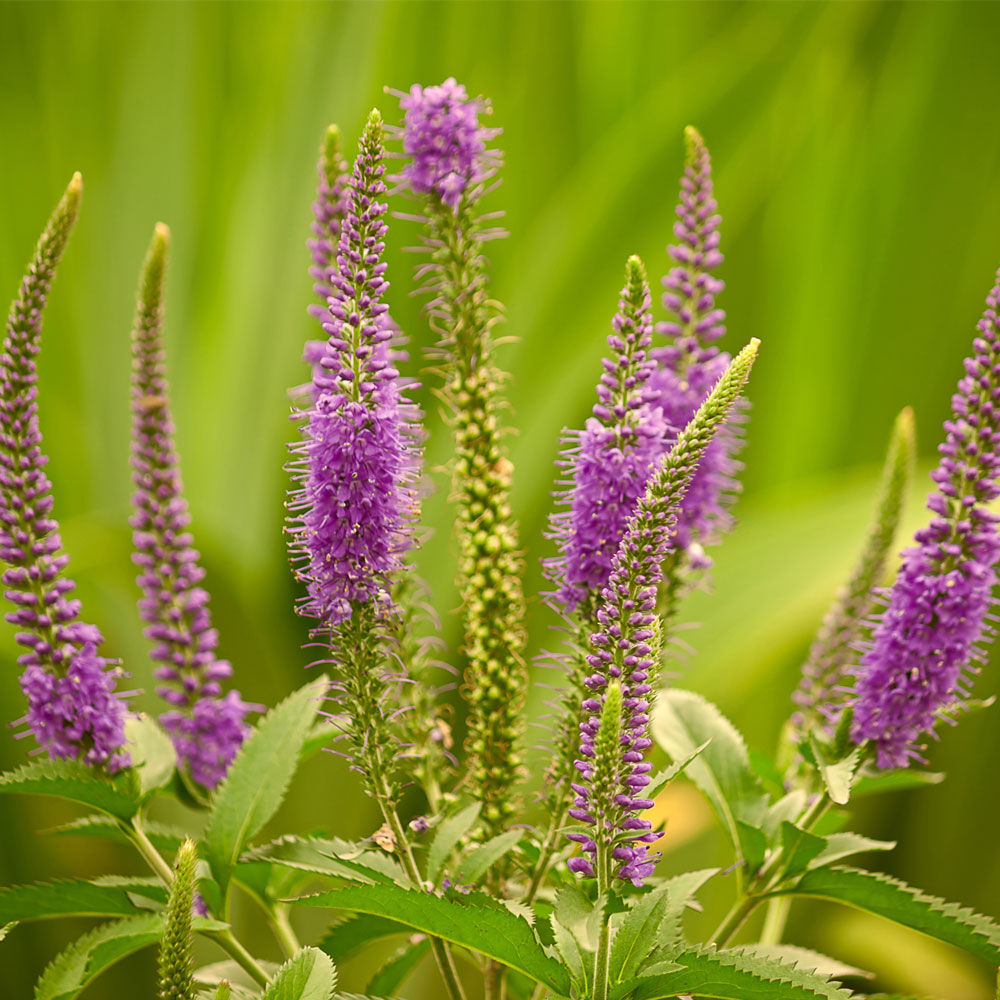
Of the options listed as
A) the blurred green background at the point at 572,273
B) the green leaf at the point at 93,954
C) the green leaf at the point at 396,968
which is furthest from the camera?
the blurred green background at the point at 572,273

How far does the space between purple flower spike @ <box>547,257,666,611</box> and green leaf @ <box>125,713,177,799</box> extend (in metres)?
0.29

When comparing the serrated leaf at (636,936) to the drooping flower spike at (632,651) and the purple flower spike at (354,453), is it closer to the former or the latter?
the drooping flower spike at (632,651)

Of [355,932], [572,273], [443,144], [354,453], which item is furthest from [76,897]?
[572,273]

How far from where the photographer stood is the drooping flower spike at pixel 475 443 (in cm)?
74

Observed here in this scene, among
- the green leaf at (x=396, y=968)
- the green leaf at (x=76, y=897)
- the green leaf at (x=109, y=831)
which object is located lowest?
the green leaf at (x=396, y=968)

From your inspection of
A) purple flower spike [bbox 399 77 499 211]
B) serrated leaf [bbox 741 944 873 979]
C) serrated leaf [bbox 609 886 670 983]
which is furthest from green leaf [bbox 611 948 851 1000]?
purple flower spike [bbox 399 77 499 211]

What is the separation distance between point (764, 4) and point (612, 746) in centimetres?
225

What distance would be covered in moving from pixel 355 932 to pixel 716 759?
0.27m

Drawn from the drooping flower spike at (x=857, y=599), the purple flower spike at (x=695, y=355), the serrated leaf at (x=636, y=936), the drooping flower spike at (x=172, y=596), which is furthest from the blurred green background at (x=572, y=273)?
the serrated leaf at (x=636, y=936)

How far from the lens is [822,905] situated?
225 cm

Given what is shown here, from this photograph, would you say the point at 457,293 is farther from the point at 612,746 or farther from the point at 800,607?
the point at 800,607

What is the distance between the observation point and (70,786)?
67 centimetres

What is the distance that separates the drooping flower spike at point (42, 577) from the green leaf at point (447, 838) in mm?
202

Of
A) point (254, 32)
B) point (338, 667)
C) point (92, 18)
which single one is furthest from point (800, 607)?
point (92, 18)
